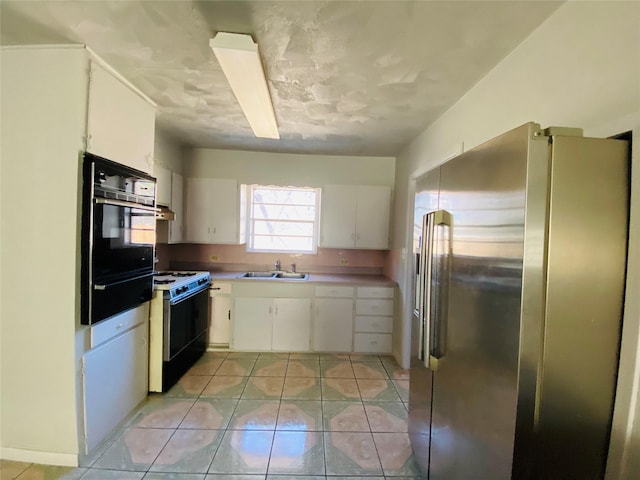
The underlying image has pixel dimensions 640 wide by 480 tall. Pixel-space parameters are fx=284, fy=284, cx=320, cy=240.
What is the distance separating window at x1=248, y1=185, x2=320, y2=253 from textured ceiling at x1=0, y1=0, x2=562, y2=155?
1.75 m

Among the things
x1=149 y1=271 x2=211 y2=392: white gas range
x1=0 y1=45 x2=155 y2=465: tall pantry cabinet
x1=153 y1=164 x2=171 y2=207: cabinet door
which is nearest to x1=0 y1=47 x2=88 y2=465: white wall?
x1=0 y1=45 x2=155 y2=465: tall pantry cabinet

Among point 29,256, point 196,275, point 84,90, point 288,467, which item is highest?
point 84,90

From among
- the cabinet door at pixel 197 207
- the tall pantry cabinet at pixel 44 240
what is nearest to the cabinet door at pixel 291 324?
the cabinet door at pixel 197 207

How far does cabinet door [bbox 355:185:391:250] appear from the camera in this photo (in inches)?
149

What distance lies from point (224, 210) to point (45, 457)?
2689 millimetres

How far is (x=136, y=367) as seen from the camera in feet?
7.56

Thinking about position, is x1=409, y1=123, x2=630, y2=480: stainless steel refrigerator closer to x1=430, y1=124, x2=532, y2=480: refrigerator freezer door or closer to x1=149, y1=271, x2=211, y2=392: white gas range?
x1=430, y1=124, x2=532, y2=480: refrigerator freezer door

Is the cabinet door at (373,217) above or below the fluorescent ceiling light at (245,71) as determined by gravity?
below

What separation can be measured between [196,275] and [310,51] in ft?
8.28

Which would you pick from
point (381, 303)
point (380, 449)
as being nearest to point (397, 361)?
point (381, 303)

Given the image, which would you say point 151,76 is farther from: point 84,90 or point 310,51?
point 310,51

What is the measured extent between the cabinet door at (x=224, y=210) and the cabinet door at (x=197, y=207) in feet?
0.17

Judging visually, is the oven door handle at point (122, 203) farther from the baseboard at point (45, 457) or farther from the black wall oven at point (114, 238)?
the baseboard at point (45, 457)

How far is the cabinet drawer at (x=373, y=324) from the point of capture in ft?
11.5
